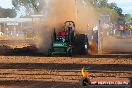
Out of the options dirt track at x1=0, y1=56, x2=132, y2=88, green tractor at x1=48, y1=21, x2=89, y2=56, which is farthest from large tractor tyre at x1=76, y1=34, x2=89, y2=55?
dirt track at x1=0, y1=56, x2=132, y2=88

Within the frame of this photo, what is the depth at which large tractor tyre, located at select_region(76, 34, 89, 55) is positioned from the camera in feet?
86.4

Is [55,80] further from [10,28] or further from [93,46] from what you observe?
[10,28]

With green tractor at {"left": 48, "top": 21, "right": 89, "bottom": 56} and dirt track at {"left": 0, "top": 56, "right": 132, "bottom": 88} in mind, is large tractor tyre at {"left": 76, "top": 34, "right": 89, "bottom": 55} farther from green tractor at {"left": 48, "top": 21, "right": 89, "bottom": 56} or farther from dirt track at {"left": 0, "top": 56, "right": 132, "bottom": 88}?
dirt track at {"left": 0, "top": 56, "right": 132, "bottom": 88}

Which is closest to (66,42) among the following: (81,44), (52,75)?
(81,44)

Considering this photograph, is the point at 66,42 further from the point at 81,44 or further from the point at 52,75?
the point at 52,75

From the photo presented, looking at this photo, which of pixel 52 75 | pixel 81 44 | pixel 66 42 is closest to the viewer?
pixel 52 75

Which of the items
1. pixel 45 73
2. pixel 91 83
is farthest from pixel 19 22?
pixel 91 83

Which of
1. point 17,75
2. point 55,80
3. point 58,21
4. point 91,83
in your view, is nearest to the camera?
point 91,83

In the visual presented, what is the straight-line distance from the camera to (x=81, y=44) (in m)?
26.4

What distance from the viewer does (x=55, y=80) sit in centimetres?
1406

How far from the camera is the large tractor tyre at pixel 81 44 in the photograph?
2634 cm

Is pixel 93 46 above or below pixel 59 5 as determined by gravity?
below

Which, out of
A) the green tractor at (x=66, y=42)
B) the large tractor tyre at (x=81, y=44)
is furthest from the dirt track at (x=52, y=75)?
the large tractor tyre at (x=81, y=44)

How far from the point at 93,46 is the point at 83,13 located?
897 centimetres
